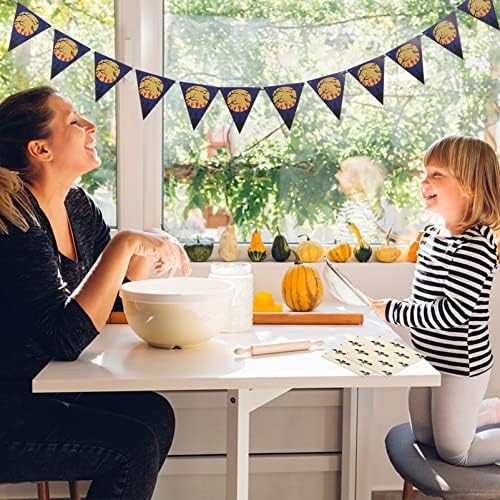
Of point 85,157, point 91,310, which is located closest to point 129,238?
point 91,310

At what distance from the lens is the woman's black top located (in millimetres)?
1708

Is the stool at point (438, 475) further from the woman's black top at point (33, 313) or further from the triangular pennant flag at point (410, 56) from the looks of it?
the triangular pennant flag at point (410, 56)

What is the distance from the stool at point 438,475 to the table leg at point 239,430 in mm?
449

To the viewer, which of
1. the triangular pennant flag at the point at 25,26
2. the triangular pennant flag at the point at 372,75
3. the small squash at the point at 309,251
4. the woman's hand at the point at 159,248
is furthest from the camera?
the small squash at the point at 309,251

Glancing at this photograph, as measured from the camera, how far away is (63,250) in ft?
6.69

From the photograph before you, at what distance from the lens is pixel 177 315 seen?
1745 millimetres

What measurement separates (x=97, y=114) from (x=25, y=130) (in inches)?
26.1

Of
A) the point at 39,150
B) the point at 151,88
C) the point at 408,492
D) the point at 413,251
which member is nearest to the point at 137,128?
the point at 151,88

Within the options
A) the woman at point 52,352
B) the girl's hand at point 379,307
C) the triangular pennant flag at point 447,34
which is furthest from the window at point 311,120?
the woman at point 52,352

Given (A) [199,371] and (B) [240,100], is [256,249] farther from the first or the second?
(A) [199,371]

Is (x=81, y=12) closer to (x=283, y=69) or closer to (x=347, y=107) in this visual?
(x=283, y=69)

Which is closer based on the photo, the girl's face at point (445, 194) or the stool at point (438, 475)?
the stool at point (438, 475)

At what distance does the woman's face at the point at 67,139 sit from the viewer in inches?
79.4

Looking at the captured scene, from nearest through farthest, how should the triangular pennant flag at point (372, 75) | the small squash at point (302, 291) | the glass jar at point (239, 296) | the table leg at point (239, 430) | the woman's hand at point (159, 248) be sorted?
the table leg at point (239, 430), the woman's hand at point (159, 248), the glass jar at point (239, 296), the small squash at point (302, 291), the triangular pennant flag at point (372, 75)
